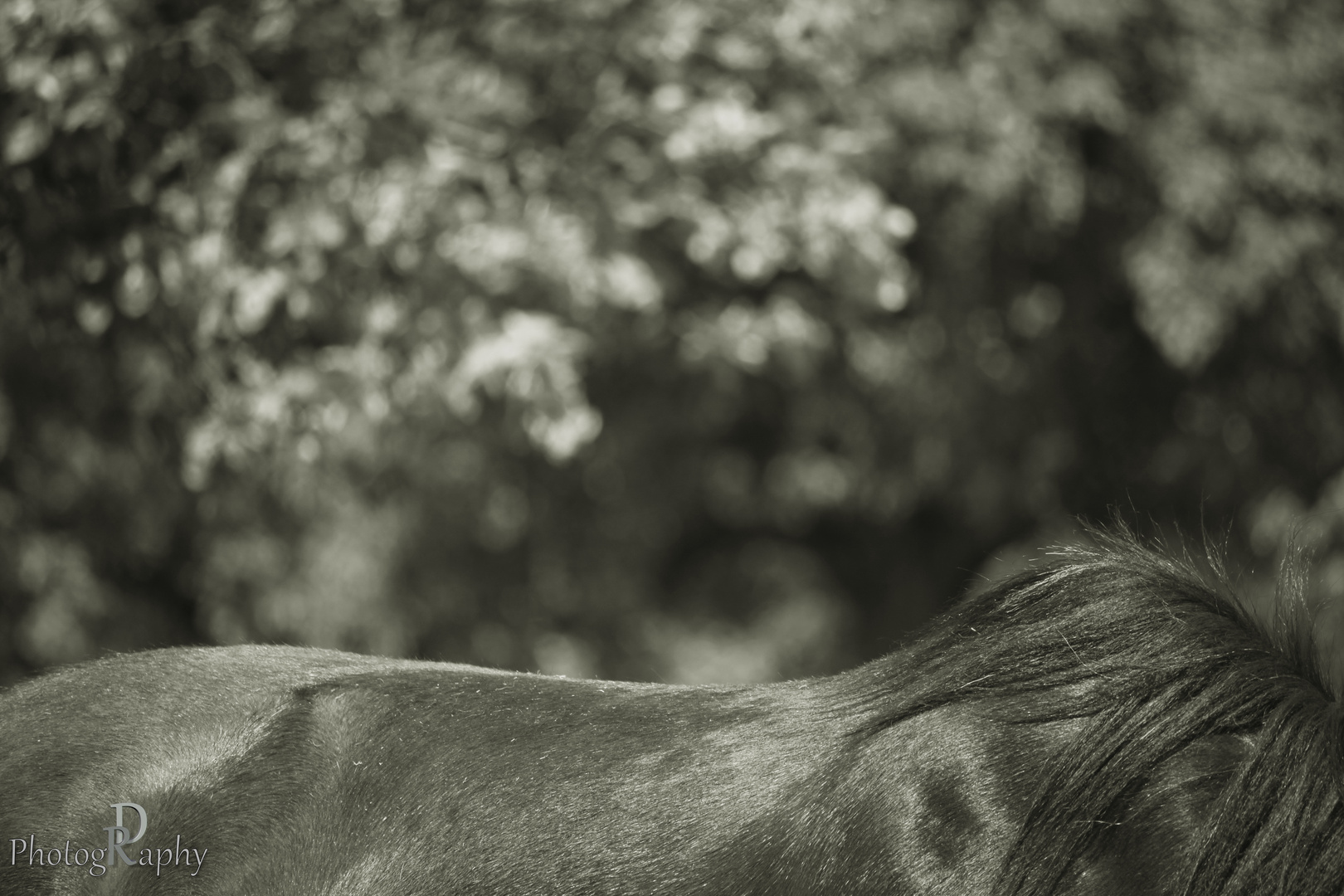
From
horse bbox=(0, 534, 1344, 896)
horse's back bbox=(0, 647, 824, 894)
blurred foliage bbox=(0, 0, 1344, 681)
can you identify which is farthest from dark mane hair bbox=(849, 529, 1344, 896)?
blurred foliage bbox=(0, 0, 1344, 681)

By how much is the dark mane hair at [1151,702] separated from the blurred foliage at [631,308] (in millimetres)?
525

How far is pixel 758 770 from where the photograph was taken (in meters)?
1.89

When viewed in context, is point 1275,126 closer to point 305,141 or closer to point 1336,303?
point 1336,303

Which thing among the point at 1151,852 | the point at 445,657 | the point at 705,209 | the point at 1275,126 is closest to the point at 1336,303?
the point at 1275,126

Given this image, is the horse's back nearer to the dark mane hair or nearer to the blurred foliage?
the dark mane hair

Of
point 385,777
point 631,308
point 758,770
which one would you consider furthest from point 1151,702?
point 631,308

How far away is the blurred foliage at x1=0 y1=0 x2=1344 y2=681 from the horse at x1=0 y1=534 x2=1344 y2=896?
65 centimetres

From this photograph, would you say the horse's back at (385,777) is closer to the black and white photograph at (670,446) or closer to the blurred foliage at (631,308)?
the black and white photograph at (670,446)

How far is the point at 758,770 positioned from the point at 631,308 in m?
3.59

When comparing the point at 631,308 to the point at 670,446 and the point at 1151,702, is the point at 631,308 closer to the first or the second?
the point at 670,446

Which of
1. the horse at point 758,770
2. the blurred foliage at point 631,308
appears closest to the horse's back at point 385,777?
the horse at point 758,770

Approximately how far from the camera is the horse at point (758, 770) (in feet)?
5.59

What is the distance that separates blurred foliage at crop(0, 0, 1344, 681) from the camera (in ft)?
13.6

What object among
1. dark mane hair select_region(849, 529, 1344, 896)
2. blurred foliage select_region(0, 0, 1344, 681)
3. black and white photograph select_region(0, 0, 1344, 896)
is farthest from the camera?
blurred foliage select_region(0, 0, 1344, 681)
